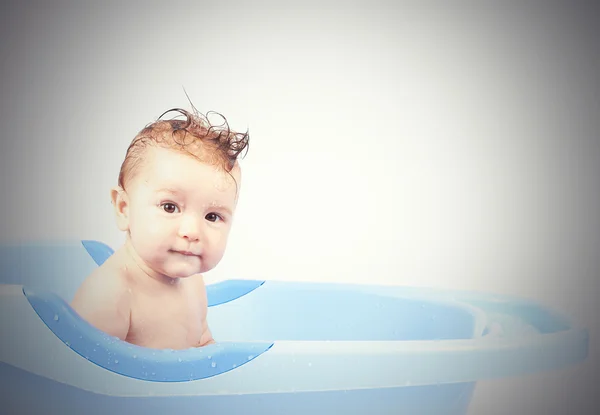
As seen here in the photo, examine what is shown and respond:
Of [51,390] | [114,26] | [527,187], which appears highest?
[114,26]

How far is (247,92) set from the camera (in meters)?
1.60

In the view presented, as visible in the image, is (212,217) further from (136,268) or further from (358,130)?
(358,130)

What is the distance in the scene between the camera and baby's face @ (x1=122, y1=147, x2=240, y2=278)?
1300 mm

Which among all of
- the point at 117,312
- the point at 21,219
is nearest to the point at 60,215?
the point at 21,219

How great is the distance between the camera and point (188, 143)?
1.32 meters

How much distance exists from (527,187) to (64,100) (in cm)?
122

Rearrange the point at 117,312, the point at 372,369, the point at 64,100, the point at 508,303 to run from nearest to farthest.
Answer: the point at 372,369, the point at 117,312, the point at 64,100, the point at 508,303

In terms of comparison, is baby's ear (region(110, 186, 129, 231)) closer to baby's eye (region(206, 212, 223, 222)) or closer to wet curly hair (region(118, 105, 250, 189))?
wet curly hair (region(118, 105, 250, 189))

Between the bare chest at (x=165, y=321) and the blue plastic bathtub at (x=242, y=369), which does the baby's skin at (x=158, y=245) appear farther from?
the blue plastic bathtub at (x=242, y=369)

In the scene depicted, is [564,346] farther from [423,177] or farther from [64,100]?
[64,100]

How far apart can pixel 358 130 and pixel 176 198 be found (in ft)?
1.86

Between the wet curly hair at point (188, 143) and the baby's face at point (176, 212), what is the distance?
0.06ft

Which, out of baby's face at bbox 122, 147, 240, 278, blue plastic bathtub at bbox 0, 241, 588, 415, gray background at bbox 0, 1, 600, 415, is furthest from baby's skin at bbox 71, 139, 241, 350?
gray background at bbox 0, 1, 600, 415

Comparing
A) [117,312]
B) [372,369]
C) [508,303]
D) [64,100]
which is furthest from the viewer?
[508,303]
